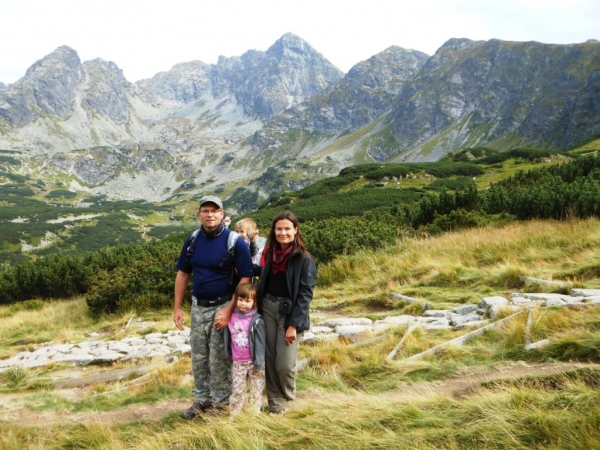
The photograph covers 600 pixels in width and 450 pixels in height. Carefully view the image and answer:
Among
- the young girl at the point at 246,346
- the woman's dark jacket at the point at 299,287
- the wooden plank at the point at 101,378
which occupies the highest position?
the woman's dark jacket at the point at 299,287

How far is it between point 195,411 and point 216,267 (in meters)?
1.74

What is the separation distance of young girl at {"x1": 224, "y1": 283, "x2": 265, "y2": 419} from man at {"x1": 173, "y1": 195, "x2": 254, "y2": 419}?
0.78 feet

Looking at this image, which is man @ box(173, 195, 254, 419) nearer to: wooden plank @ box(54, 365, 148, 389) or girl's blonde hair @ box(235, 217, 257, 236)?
girl's blonde hair @ box(235, 217, 257, 236)

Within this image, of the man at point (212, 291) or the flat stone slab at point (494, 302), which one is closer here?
the man at point (212, 291)

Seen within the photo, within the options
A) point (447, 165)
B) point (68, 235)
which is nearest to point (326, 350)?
point (447, 165)

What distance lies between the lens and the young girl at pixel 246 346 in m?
4.33

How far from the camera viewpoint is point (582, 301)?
5898 millimetres

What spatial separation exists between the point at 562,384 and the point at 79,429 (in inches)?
200

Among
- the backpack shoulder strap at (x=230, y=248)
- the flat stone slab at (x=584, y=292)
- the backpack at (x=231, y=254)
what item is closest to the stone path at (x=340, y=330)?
the flat stone slab at (x=584, y=292)

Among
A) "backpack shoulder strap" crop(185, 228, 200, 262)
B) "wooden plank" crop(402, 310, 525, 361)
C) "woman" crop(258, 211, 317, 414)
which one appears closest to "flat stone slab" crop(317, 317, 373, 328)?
"wooden plank" crop(402, 310, 525, 361)

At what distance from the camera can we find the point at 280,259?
4402 millimetres

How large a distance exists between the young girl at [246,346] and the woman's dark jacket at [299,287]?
37 centimetres

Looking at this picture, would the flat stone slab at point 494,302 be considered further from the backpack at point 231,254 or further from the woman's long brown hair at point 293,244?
the backpack at point 231,254

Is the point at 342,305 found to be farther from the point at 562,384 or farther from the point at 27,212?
the point at 27,212
